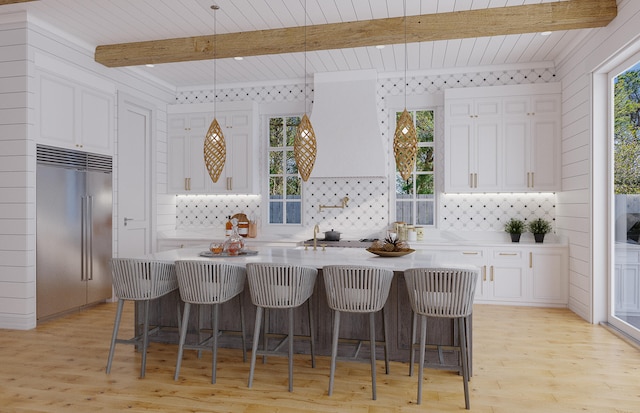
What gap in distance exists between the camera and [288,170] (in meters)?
6.59

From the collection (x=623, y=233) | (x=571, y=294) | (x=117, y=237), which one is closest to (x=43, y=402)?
(x=117, y=237)

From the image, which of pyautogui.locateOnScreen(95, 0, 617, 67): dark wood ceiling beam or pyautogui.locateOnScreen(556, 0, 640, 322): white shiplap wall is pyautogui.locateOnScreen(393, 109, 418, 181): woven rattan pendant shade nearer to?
pyautogui.locateOnScreen(95, 0, 617, 67): dark wood ceiling beam

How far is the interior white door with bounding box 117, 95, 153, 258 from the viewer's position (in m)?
5.75

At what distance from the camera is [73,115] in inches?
194

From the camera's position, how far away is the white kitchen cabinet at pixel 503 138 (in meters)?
5.56

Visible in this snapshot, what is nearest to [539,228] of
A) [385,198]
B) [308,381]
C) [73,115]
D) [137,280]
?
[385,198]

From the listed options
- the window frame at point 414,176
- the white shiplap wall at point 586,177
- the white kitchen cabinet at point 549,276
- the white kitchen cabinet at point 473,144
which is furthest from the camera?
the window frame at point 414,176

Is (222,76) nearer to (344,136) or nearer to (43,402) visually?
(344,136)

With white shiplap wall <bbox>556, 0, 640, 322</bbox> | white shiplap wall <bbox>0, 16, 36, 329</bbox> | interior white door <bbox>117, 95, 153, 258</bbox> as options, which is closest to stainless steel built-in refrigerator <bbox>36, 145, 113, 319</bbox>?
white shiplap wall <bbox>0, 16, 36, 329</bbox>

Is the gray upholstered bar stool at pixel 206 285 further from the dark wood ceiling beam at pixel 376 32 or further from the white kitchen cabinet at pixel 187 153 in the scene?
the white kitchen cabinet at pixel 187 153

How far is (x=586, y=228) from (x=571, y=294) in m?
0.98

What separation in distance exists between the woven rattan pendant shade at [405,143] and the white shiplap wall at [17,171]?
363cm

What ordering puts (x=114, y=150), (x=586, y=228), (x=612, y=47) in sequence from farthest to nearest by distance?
(x=114, y=150) → (x=586, y=228) → (x=612, y=47)

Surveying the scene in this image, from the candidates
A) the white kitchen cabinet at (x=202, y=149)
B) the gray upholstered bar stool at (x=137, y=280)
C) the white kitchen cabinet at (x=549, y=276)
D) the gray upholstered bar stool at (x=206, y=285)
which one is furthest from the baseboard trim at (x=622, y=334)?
the white kitchen cabinet at (x=202, y=149)
